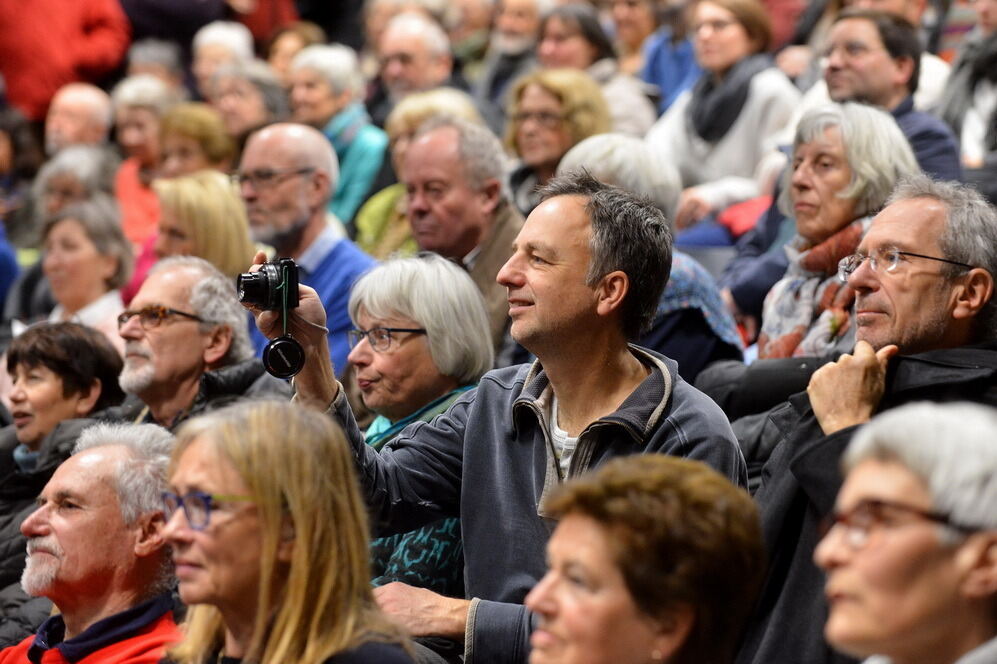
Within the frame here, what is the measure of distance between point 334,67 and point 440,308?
3946 millimetres

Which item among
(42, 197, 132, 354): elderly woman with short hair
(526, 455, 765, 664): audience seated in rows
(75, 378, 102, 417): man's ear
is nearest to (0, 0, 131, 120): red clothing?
(42, 197, 132, 354): elderly woman with short hair

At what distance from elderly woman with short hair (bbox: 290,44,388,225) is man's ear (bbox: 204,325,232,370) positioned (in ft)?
8.76

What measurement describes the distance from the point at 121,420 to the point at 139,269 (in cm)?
198

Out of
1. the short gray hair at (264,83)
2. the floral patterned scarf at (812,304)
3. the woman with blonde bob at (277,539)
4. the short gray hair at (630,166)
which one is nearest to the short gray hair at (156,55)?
the short gray hair at (264,83)

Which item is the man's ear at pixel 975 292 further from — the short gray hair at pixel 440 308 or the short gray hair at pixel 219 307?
the short gray hair at pixel 219 307

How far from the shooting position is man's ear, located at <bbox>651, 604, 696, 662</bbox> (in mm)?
2217

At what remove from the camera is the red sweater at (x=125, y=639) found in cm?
322

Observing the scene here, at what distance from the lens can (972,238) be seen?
3.27m

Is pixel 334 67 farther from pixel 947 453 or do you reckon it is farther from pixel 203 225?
pixel 947 453

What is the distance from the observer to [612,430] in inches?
120

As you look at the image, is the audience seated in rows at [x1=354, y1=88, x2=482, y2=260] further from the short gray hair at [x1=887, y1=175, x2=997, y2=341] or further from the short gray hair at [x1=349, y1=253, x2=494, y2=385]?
the short gray hair at [x1=887, y1=175, x2=997, y2=341]

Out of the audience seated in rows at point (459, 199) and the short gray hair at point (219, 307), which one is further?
the audience seated in rows at point (459, 199)

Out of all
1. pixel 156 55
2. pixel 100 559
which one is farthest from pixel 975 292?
pixel 156 55

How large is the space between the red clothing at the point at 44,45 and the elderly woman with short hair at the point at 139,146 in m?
0.81
